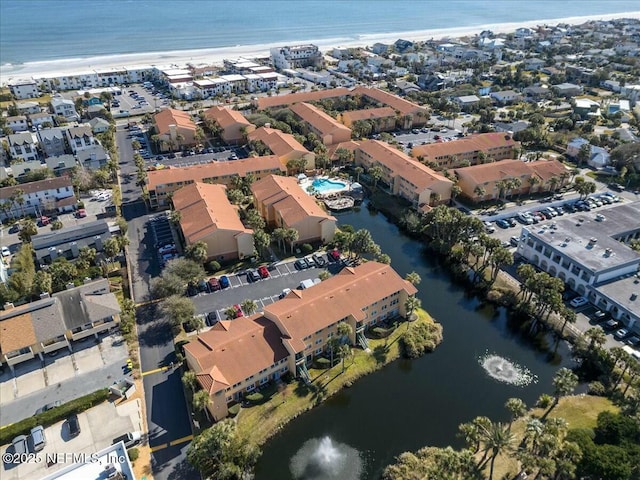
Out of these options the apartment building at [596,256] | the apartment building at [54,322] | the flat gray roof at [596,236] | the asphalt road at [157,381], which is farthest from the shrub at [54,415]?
the flat gray roof at [596,236]

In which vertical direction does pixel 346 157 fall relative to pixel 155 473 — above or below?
above

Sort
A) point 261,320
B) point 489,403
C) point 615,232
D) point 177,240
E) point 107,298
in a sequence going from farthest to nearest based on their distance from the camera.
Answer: point 177,240
point 615,232
point 107,298
point 261,320
point 489,403

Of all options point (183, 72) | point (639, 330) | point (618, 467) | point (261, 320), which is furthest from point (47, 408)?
point (183, 72)

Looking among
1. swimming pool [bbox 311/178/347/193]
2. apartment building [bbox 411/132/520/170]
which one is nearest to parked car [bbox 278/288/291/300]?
swimming pool [bbox 311/178/347/193]

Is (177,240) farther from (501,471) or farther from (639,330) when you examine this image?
(639,330)

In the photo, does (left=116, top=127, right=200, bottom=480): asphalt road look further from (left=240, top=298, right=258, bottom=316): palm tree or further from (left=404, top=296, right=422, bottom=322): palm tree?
(left=404, top=296, right=422, bottom=322): palm tree

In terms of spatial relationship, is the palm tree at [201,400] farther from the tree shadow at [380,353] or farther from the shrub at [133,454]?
the tree shadow at [380,353]
